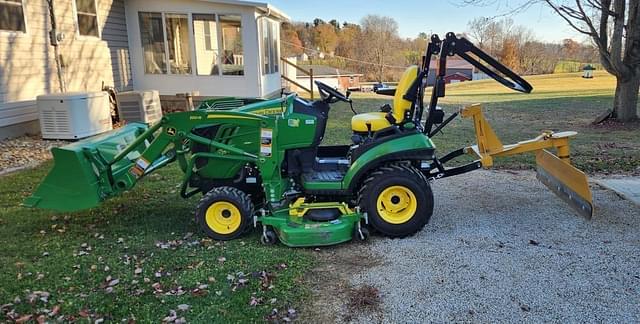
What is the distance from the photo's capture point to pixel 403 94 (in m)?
4.25

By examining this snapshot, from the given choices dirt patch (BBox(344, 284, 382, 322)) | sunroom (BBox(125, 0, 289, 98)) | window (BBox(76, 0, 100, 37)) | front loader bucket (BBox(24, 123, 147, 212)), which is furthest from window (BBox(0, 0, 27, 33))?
dirt patch (BBox(344, 284, 382, 322))

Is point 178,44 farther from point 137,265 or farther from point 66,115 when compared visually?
point 137,265

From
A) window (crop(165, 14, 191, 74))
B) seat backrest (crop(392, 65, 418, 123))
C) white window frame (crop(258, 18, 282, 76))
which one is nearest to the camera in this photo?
seat backrest (crop(392, 65, 418, 123))

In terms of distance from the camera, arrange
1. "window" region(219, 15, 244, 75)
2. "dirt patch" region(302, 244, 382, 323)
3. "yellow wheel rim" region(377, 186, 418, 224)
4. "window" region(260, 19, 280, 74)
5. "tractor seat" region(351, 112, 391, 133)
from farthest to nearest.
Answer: "window" region(260, 19, 280, 74) < "window" region(219, 15, 244, 75) < "tractor seat" region(351, 112, 391, 133) < "yellow wheel rim" region(377, 186, 418, 224) < "dirt patch" region(302, 244, 382, 323)

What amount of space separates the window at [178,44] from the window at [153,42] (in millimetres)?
209

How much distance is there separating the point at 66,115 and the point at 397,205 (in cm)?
700

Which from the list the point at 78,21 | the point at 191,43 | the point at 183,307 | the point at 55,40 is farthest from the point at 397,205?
the point at 191,43

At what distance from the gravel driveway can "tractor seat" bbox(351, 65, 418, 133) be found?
1.07 m

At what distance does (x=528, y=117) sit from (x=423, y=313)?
10.8 m

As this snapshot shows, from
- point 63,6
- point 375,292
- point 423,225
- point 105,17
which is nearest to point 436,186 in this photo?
point 423,225

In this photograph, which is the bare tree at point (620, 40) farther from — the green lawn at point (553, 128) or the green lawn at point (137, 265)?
the green lawn at point (137, 265)

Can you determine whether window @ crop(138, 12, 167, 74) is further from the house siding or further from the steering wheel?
the steering wheel

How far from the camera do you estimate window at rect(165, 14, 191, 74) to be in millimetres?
12398

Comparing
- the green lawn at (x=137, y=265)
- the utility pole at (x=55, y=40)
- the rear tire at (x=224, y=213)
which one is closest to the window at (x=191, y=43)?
the utility pole at (x=55, y=40)
